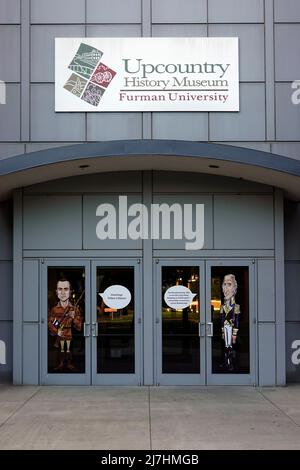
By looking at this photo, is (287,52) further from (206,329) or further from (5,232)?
(5,232)

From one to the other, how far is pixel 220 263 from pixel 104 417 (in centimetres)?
391

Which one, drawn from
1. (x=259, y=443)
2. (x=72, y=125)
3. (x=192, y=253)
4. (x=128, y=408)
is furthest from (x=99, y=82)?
(x=259, y=443)

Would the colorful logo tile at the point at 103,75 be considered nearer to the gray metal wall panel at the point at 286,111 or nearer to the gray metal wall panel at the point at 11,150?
the gray metal wall panel at the point at 11,150

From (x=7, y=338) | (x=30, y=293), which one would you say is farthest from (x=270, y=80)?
(x=7, y=338)

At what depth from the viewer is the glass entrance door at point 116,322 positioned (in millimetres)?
10859

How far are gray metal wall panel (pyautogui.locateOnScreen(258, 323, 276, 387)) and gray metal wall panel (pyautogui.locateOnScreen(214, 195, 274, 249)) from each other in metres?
1.55

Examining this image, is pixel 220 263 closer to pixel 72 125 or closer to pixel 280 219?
pixel 280 219

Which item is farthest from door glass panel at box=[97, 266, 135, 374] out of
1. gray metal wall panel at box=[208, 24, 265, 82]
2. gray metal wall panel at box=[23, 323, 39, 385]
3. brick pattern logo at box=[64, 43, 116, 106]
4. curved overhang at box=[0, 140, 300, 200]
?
gray metal wall panel at box=[208, 24, 265, 82]

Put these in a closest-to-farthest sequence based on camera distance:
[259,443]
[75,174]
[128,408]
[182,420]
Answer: [259,443] → [182,420] → [128,408] → [75,174]

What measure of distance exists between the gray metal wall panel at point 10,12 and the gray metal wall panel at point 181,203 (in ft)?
14.5

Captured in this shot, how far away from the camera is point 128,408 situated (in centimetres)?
895

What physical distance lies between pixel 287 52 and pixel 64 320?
6.71m

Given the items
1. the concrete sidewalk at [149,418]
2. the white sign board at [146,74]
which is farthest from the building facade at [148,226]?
the concrete sidewalk at [149,418]

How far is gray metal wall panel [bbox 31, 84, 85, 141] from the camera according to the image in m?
11.3
